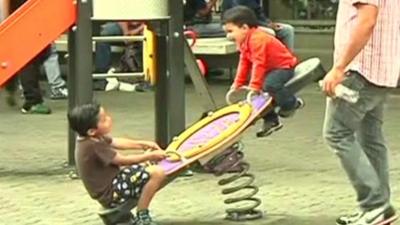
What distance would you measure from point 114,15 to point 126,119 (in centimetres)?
384

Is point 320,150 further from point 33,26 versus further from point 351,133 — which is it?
point 351,133

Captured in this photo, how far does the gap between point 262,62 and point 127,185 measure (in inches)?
62.9

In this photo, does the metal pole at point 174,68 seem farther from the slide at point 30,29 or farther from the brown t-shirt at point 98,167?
the brown t-shirt at point 98,167

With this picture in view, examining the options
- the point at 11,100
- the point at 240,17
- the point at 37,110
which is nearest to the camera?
the point at 240,17

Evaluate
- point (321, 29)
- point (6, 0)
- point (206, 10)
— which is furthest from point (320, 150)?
point (321, 29)

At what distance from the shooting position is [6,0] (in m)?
10.9

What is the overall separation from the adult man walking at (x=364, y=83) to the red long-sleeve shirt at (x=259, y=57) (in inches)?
50.5

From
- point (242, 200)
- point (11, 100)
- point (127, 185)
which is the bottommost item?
point (11, 100)

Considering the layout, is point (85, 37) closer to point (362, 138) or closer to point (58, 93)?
point (362, 138)

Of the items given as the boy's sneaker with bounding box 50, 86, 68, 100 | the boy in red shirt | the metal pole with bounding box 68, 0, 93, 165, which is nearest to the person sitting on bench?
the boy in red shirt

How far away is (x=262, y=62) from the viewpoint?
809 cm

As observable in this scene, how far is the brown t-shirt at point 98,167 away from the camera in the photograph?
7.02 meters

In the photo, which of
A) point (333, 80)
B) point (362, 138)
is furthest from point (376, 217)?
point (333, 80)

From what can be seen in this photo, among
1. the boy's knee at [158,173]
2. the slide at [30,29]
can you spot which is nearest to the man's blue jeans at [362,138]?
the boy's knee at [158,173]
